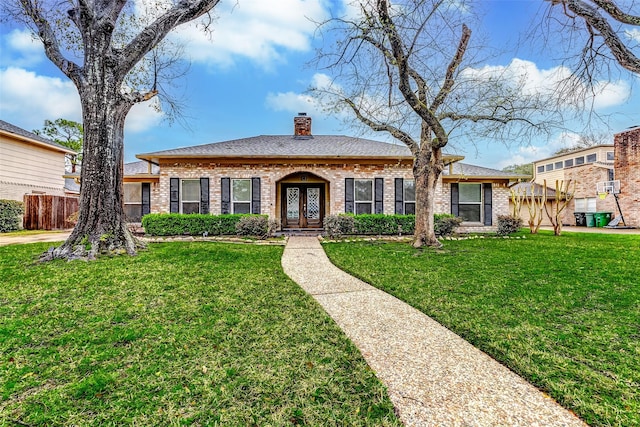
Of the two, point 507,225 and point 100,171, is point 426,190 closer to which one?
point 507,225

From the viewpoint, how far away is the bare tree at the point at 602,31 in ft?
15.3

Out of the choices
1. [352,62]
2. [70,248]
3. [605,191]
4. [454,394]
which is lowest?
[454,394]

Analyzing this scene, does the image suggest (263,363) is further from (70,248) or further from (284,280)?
(70,248)

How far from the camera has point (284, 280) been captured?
5.03 m

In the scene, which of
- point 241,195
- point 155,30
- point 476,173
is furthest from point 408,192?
point 155,30

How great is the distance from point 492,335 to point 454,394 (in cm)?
114

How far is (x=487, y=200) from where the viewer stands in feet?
A: 44.7

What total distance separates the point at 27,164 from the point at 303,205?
1236cm

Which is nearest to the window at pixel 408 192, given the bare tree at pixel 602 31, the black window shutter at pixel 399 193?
the black window shutter at pixel 399 193

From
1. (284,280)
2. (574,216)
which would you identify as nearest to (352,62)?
(284,280)

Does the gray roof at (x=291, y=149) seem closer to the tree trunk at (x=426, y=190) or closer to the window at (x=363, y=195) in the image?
the window at (x=363, y=195)

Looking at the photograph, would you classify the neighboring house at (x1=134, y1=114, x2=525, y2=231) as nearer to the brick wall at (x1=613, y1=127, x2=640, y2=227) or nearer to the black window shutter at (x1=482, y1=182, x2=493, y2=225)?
the black window shutter at (x1=482, y1=182, x2=493, y2=225)

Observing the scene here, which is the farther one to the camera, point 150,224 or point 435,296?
point 150,224

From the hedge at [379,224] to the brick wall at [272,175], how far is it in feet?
4.07
